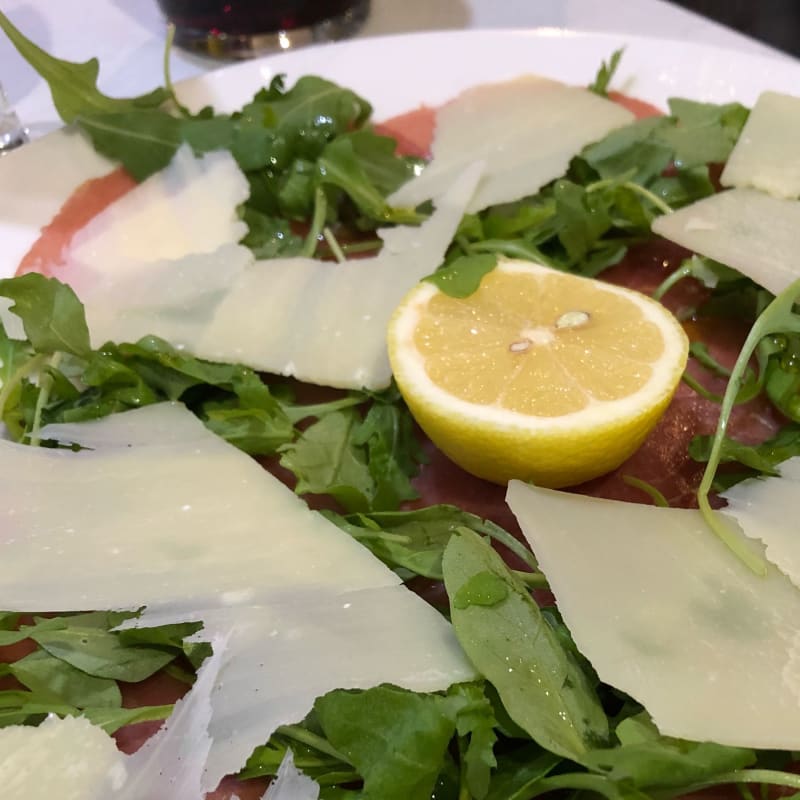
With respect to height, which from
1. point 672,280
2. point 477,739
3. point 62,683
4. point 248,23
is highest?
point 248,23

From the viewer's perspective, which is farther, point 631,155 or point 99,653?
point 631,155

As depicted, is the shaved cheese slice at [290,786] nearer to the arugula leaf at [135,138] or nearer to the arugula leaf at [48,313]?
the arugula leaf at [48,313]

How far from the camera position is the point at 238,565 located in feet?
2.77

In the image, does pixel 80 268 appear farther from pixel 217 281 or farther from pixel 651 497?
pixel 651 497

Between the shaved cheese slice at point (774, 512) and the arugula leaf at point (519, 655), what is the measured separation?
0.22 m

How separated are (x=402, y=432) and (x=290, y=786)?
465mm

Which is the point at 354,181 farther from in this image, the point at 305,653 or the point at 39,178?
the point at 305,653

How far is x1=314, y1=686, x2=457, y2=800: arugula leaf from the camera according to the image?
0.68 metres

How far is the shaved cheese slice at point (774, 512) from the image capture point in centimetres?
80

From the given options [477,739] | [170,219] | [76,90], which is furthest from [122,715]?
[76,90]

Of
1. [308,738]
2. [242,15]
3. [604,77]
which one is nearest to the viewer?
[308,738]

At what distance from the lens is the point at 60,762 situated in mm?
713

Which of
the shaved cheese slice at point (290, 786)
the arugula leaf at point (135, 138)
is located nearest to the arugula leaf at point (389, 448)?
the shaved cheese slice at point (290, 786)

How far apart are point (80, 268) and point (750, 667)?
98cm
